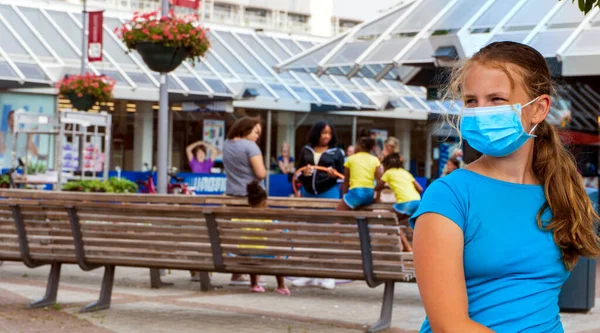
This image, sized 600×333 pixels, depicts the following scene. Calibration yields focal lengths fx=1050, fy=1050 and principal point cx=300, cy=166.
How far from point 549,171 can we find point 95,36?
83.3ft

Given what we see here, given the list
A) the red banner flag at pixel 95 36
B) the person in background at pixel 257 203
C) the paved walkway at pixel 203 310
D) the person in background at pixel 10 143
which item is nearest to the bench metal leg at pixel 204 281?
the paved walkway at pixel 203 310

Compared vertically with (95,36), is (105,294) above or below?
below

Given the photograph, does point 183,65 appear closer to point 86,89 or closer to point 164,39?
point 86,89

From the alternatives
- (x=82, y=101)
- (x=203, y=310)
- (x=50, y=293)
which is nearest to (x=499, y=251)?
(x=203, y=310)

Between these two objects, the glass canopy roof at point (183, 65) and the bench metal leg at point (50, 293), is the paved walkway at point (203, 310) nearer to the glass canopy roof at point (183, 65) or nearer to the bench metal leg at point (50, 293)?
the bench metal leg at point (50, 293)

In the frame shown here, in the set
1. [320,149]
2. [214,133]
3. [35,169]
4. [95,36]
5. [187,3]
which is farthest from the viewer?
[214,133]

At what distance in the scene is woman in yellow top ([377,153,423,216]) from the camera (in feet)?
34.1

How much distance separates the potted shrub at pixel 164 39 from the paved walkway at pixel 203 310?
402 centimetres

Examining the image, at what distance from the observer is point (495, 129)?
225cm

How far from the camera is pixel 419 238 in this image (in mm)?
2193

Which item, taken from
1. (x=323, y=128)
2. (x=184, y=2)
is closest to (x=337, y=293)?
(x=323, y=128)

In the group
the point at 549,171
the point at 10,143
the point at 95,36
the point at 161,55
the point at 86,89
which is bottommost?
the point at 10,143

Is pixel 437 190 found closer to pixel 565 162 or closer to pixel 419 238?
pixel 419 238

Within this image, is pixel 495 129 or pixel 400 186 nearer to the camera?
pixel 495 129
